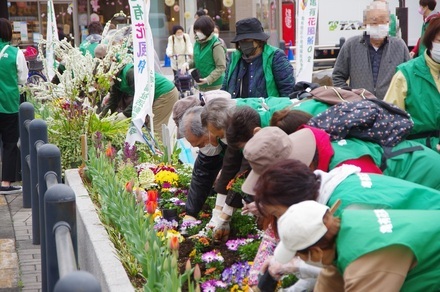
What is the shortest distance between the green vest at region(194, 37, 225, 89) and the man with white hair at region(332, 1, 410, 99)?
3.61 metres

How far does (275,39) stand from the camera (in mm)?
26812

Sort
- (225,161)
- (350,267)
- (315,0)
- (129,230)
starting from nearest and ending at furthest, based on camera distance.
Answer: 1. (350,267)
2. (129,230)
3. (225,161)
4. (315,0)

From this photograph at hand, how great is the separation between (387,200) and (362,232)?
0.39 meters

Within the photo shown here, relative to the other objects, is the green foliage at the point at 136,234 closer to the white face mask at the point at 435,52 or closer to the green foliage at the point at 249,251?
the green foliage at the point at 249,251

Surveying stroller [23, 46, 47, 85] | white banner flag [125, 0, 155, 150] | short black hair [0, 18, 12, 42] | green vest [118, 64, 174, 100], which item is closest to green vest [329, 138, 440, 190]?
white banner flag [125, 0, 155, 150]

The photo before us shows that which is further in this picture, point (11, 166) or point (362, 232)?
point (11, 166)

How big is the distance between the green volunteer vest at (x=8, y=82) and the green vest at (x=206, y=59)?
2.42 meters

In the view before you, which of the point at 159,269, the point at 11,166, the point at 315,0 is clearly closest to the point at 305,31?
the point at 315,0

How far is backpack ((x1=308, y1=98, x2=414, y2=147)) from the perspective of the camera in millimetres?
4283

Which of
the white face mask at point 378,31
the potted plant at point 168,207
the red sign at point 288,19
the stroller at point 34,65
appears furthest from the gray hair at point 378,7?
the red sign at point 288,19

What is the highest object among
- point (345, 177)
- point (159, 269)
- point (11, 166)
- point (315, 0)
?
point (315, 0)

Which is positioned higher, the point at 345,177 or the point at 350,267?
the point at 345,177

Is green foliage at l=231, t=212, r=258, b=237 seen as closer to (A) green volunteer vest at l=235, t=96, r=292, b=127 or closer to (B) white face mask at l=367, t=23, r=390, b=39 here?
(A) green volunteer vest at l=235, t=96, r=292, b=127

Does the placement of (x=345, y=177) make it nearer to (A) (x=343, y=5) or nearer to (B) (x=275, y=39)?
(A) (x=343, y=5)
